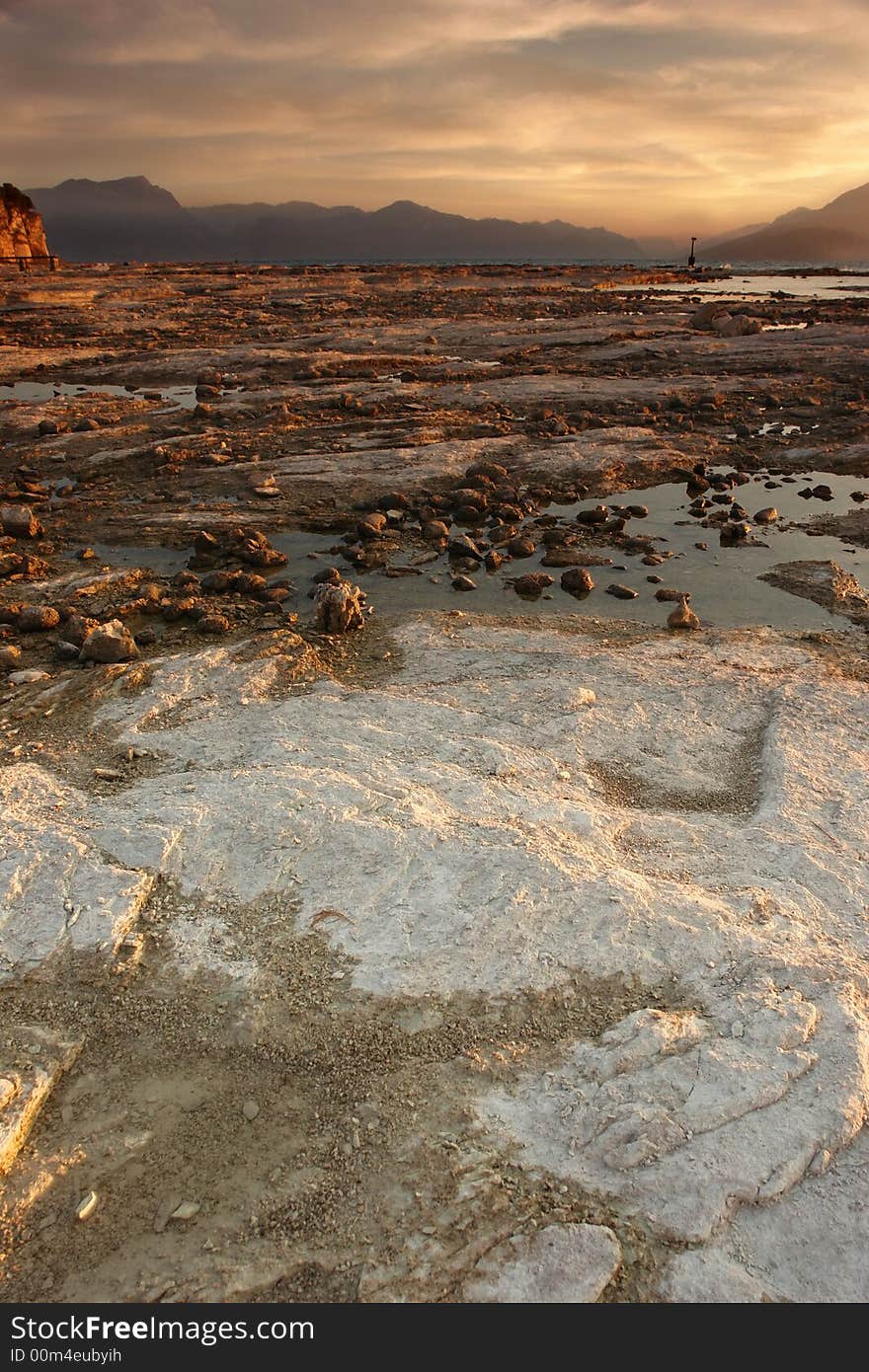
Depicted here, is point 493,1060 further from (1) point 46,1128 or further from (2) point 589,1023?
(1) point 46,1128

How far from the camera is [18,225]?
76.9m

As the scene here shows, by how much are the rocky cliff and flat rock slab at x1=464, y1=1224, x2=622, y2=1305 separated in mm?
89623

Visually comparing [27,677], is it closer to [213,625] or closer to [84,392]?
[213,625]

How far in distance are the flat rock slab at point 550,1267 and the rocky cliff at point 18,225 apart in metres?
89.6

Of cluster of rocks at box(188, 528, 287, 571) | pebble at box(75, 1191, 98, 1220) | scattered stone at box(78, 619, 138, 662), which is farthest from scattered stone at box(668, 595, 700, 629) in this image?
pebble at box(75, 1191, 98, 1220)

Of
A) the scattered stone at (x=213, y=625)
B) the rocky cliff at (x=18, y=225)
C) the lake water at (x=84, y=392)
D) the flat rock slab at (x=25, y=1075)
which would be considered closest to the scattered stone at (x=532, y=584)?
the scattered stone at (x=213, y=625)

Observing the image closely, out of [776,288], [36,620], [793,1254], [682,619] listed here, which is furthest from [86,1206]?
[776,288]

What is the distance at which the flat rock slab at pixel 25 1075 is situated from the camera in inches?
142

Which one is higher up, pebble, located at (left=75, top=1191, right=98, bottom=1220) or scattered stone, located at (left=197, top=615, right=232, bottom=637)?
scattered stone, located at (left=197, top=615, right=232, bottom=637)

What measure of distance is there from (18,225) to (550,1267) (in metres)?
95.5

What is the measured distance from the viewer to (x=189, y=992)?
4.30 metres

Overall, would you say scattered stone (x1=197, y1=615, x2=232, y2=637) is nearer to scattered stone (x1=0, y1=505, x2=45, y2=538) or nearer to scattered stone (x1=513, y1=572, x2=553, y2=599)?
scattered stone (x1=513, y1=572, x2=553, y2=599)

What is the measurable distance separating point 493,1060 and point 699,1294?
48.2 inches

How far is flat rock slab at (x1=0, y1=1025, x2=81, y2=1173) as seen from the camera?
3.61 m
